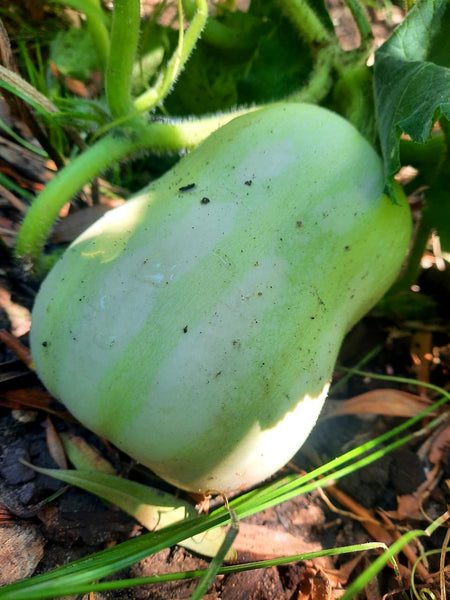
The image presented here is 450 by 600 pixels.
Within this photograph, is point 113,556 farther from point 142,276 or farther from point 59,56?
point 59,56

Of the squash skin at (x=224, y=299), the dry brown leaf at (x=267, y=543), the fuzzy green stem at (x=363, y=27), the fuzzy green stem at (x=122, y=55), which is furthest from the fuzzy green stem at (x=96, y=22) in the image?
the dry brown leaf at (x=267, y=543)

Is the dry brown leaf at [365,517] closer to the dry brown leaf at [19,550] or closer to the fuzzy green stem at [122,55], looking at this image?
the dry brown leaf at [19,550]

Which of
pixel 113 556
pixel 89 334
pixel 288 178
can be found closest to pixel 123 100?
pixel 288 178


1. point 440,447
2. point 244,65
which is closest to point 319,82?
point 244,65

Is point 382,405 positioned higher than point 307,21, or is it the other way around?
point 307,21

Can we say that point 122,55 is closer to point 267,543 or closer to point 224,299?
point 224,299

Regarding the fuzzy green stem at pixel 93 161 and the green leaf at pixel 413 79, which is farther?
the fuzzy green stem at pixel 93 161
